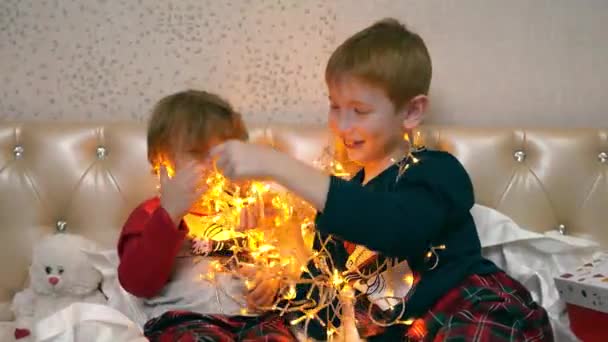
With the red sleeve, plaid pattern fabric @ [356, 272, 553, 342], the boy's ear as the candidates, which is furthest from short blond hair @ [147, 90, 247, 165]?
plaid pattern fabric @ [356, 272, 553, 342]

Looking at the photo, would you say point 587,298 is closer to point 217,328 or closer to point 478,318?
point 478,318

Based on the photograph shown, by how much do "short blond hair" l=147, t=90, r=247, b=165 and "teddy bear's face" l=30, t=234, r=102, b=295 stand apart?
27 cm

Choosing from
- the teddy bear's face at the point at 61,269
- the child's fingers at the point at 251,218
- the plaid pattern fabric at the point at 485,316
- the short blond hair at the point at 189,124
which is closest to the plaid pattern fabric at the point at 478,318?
the plaid pattern fabric at the point at 485,316

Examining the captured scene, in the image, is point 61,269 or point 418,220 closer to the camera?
point 418,220

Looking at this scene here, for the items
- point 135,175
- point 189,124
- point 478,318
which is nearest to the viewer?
point 478,318

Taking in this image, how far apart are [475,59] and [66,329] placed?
1.23m

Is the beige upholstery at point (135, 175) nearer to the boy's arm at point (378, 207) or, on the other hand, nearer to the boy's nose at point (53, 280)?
the boy's nose at point (53, 280)

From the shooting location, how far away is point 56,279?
1443 millimetres

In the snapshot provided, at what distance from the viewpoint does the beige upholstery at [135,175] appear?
1.58 meters

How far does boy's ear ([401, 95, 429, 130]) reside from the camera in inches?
50.9

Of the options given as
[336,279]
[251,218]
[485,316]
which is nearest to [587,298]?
[485,316]

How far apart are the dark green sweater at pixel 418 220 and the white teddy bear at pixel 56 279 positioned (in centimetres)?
57

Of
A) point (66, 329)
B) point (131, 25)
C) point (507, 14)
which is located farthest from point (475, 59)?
point (66, 329)

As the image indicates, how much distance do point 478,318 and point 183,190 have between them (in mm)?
602
